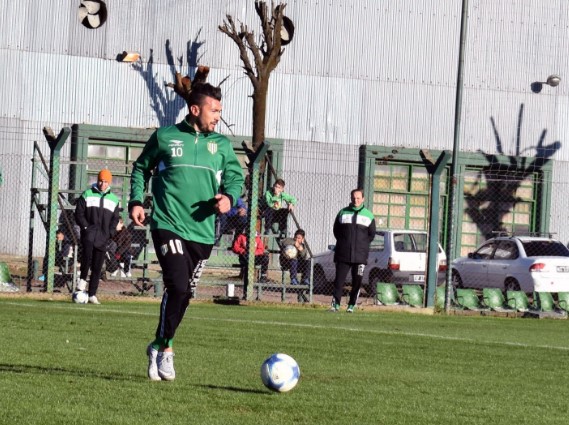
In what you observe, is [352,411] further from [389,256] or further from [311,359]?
[389,256]

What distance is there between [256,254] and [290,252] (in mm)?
1203

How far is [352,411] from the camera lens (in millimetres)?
8188

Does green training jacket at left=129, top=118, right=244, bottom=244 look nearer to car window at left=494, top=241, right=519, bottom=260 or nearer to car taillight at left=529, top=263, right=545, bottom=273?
car taillight at left=529, top=263, right=545, bottom=273

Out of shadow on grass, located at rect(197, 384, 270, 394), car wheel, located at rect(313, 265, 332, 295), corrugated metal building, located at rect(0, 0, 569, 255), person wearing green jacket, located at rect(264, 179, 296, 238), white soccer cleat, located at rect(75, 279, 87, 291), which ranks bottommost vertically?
car wheel, located at rect(313, 265, 332, 295)

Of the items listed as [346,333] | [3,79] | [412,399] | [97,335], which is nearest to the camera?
[412,399]

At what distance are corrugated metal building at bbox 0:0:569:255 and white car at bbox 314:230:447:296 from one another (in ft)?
12.0

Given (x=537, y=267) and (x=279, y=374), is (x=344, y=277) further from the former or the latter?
(x=279, y=374)

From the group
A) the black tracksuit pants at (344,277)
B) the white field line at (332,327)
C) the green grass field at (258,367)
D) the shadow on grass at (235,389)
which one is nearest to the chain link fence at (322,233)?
the black tracksuit pants at (344,277)

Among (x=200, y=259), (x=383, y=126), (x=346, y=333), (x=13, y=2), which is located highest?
(x=13, y=2)

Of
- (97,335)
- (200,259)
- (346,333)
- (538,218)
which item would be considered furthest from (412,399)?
(538,218)

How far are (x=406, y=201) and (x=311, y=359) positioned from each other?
26276 mm

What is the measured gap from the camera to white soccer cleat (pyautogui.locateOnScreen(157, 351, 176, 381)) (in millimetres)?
9453

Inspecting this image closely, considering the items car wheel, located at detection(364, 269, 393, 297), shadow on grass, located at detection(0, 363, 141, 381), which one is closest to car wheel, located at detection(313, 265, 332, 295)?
car wheel, located at detection(364, 269, 393, 297)

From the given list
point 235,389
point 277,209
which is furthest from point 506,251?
point 235,389
